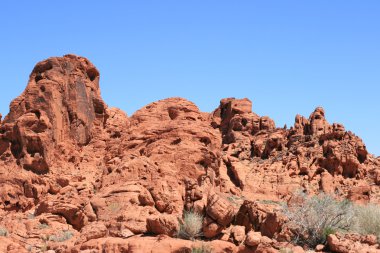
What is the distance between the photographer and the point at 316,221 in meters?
17.7

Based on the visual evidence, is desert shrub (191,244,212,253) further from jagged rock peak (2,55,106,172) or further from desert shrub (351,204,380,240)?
jagged rock peak (2,55,106,172)

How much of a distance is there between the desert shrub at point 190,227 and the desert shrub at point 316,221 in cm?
267

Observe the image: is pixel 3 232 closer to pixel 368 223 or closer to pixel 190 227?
pixel 190 227

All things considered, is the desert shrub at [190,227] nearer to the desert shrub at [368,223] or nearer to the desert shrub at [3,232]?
the desert shrub at [368,223]

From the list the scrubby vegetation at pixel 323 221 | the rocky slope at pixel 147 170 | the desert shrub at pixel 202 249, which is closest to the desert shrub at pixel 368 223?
Result: the scrubby vegetation at pixel 323 221

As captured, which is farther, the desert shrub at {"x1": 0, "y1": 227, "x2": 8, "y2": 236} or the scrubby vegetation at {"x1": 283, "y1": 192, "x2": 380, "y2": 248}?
the desert shrub at {"x1": 0, "y1": 227, "x2": 8, "y2": 236}

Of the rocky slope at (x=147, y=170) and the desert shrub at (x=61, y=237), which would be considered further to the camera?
the desert shrub at (x=61, y=237)

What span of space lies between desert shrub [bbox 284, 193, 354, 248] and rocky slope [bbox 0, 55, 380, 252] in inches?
19.8

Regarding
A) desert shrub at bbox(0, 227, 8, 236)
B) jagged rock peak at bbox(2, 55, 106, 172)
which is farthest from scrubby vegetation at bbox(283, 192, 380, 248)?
jagged rock peak at bbox(2, 55, 106, 172)

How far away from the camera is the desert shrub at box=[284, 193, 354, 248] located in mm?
17359

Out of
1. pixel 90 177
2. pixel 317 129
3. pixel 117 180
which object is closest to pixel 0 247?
pixel 117 180

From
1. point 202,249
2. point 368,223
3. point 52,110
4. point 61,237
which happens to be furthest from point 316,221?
point 52,110

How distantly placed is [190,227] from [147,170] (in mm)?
10832

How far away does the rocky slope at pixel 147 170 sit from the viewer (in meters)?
18.3
